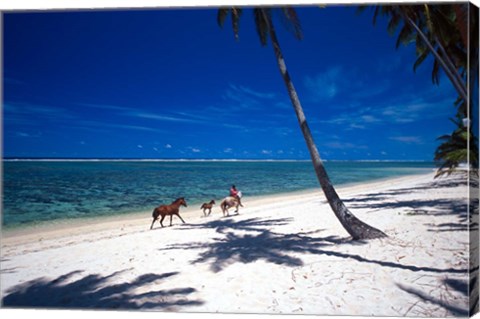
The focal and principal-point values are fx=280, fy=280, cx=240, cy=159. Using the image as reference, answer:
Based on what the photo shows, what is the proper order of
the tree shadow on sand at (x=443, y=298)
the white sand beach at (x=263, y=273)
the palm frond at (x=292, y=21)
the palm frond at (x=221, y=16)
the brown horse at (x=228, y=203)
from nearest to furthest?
the tree shadow on sand at (x=443, y=298) < the white sand beach at (x=263, y=273) < the palm frond at (x=292, y=21) < the palm frond at (x=221, y=16) < the brown horse at (x=228, y=203)

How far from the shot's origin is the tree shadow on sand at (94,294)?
11.0 ft

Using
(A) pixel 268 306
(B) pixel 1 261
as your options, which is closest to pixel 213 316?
(A) pixel 268 306

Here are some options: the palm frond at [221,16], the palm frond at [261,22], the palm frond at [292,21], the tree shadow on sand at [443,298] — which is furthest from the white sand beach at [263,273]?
the palm frond at [221,16]

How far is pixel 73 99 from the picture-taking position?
4641 mm

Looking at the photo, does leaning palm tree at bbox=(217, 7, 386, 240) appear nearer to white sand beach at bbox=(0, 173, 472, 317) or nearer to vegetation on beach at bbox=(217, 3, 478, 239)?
vegetation on beach at bbox=(217, 3, 478, 239)

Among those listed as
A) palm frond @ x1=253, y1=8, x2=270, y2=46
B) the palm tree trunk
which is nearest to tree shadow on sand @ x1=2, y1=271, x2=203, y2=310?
the palm tree trunk

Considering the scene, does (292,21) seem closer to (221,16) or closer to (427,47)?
(221,16)

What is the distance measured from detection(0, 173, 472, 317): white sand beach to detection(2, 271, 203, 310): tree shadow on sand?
0.01 m

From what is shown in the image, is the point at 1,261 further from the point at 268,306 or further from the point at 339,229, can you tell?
the point at 339,229

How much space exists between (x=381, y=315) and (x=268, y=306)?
126cm

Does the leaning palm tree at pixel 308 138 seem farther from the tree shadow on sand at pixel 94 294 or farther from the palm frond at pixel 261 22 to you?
the tree shadow on sand at pixel 94 294

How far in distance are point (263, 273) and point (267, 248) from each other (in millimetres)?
777

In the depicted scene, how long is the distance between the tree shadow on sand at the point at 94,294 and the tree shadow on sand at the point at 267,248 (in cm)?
65

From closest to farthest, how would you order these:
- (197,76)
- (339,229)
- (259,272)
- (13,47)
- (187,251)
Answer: (259,272) → (13,47) → (187,251) → (197,76) → (339,229)
